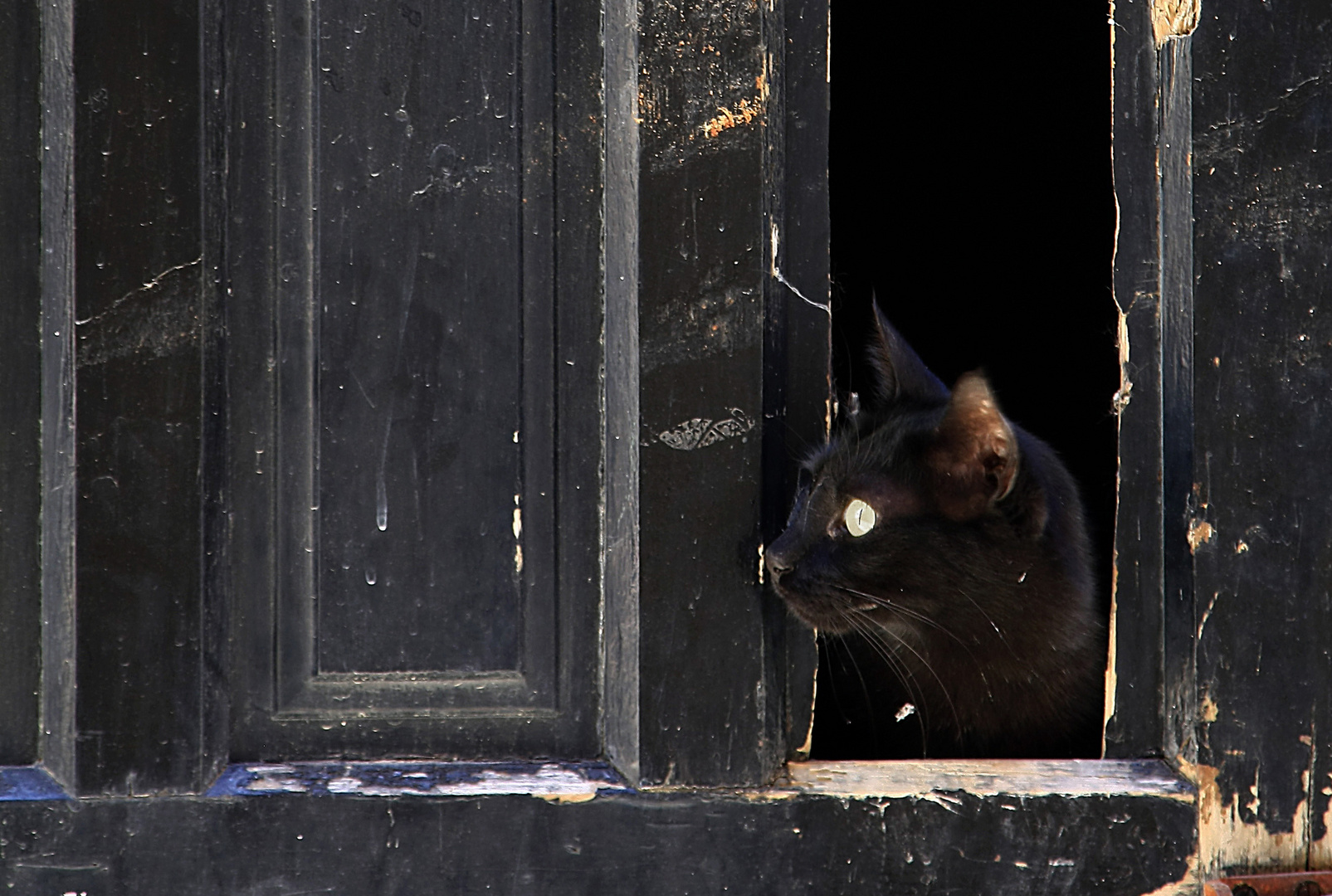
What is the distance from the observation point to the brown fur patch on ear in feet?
5.56

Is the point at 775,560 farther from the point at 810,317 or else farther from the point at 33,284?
the point at 33,284

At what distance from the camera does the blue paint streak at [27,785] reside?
158 cm

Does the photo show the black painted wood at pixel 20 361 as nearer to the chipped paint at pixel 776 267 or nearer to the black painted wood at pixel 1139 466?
the chipped paint at pixel 776 267

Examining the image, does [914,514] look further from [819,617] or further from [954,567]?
[819,617]

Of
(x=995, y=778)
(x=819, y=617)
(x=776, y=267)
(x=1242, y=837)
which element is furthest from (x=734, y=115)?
(x=1242, y=837)

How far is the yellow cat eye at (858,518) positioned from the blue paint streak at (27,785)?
4.31 feet

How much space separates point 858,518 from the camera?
6.05 feet

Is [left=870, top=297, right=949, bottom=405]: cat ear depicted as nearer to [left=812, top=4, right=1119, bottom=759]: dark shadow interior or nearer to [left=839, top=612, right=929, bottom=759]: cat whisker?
[left=839, top=612, right=929, bottom=759]: cat whisker

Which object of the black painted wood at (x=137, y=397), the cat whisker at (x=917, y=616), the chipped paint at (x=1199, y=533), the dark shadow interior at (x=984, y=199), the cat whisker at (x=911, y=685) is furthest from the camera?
the dark shadow interior at (x=984, y=199)

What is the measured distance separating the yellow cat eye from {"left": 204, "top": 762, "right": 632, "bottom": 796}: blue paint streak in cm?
58

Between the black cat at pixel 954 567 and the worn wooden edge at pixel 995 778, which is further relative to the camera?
the black cat at pixel 954 567

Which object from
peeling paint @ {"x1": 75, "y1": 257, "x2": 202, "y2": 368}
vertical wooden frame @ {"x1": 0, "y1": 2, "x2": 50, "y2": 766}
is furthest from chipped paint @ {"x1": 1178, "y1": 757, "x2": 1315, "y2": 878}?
vertical wooden frame @ {"x1": 0, "y1": 2, "x2": 50, "y2": 766}

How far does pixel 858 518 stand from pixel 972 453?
8.8 inches

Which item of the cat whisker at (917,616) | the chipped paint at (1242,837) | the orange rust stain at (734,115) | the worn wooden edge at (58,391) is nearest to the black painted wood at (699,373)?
the orange rust stain at (734,115)
